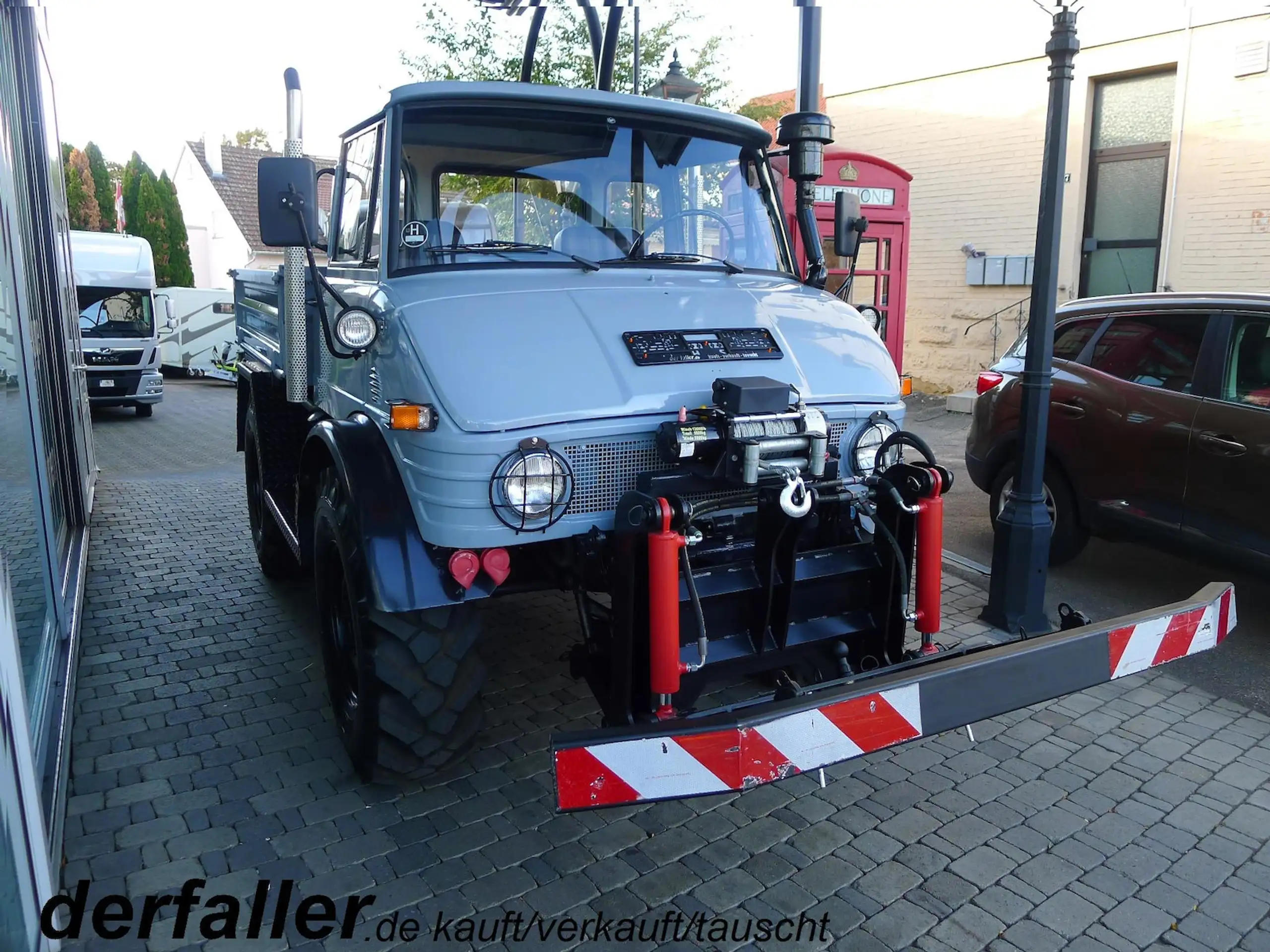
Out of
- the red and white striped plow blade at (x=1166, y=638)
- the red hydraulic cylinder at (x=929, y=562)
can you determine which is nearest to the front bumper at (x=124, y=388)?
the red hydraulic cylinder at (x=929, y=562)

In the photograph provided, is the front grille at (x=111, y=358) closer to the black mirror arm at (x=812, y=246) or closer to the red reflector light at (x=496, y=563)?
the black mirror arm at (x=812, y=246)

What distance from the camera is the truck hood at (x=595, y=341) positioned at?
317 centimetres

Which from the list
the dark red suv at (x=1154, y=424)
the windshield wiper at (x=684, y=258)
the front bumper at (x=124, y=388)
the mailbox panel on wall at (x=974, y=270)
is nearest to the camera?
the windshield wiper at (x=684, y=258)

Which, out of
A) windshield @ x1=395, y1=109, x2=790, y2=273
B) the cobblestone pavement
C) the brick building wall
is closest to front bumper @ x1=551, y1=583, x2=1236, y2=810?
the cobblestone pavement

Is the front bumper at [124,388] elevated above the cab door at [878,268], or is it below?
below

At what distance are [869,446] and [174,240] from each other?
35653 mm

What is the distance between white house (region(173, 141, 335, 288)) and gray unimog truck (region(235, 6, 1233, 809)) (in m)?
31.5

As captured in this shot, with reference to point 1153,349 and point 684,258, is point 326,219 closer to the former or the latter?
point 684,258

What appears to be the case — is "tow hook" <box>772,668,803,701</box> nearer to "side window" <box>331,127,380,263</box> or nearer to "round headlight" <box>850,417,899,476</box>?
"round headlight" <box>850,417,899,476</box>

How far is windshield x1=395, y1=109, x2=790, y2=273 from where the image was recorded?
12.8 ft

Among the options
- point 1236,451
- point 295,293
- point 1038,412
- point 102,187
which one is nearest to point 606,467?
point 295,293

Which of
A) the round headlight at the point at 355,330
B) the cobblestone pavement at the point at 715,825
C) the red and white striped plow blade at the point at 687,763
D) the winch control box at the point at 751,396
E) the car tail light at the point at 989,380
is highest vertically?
the round headlight at the point at 355,330

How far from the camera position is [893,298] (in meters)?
11.0

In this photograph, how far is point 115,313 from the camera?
15.5 metres
